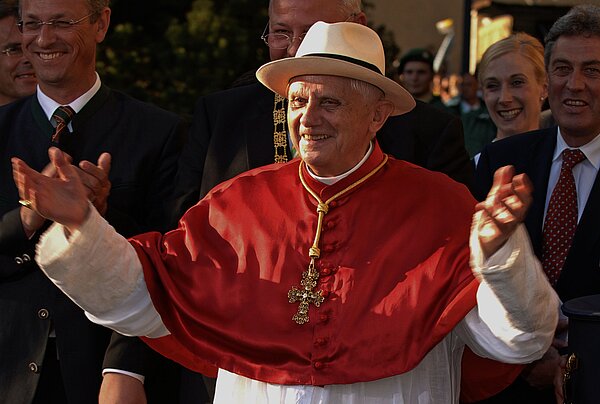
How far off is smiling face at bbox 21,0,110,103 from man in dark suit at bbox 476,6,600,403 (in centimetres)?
184

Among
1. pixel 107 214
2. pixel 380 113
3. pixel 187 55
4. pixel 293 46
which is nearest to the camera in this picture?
pixel 380 113

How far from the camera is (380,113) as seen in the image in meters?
4.23

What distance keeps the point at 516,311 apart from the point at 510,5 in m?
15.6

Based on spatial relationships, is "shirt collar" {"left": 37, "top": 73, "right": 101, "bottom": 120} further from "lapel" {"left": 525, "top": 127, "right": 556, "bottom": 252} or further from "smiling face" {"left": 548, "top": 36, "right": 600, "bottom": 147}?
"smiling face" {"left": 548, "top": 36, "right": 600, "bottom": 147}

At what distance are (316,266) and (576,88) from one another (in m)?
1.77

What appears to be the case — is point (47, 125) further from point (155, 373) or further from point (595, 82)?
point (595, 82)

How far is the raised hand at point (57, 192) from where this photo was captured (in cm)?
365

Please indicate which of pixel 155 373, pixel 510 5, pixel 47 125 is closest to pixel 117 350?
pixel 155 373

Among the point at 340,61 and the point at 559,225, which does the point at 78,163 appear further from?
the point at 559,225

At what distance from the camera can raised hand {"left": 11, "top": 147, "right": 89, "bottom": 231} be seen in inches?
144

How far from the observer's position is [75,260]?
12.3 feet

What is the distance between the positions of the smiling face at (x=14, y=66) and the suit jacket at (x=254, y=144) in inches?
67.3

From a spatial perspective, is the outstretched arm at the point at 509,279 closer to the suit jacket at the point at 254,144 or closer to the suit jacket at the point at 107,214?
the suit jacket at the point at 254,144

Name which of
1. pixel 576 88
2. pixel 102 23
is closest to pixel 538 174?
pixel 576 88
